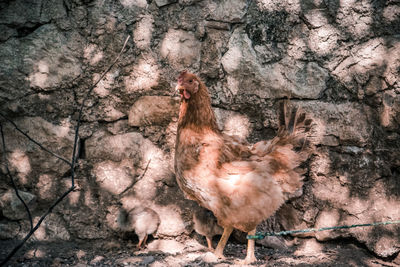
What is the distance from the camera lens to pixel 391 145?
2.93 metres

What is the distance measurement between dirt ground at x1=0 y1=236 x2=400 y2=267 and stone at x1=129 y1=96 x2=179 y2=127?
116 cm

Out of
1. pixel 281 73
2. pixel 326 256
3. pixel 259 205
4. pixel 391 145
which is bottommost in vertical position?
pixel 326 256

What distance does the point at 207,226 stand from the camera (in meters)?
3.09

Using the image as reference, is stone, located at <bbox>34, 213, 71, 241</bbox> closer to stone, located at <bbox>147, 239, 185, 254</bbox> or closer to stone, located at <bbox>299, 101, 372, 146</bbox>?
stone, located at <bbox>147, 239, 185, 254</bbox>

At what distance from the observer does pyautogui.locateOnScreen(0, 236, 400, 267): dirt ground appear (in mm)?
2779

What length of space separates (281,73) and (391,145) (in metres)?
1.14

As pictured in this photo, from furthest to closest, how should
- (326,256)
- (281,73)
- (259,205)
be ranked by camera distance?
1. (281,73)
2. (326,256)
3. (259,205)

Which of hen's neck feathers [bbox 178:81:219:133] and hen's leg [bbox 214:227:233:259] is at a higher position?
hen's neck feathers [bbox 178:81:219:133]

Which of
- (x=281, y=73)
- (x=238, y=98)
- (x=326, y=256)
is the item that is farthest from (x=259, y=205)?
(x=281, y=73)

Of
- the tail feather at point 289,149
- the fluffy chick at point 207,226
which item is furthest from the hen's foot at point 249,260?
the tail feather at point 289,149

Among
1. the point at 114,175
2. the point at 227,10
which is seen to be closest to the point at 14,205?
the point at 114,175

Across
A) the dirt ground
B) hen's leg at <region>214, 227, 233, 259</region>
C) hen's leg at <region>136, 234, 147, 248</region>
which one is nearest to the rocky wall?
the dirt ground

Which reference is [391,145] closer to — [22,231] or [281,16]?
[281,16]

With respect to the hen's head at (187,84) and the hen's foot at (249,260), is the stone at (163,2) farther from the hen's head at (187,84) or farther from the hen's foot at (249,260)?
the hen's foot at (249,260)
